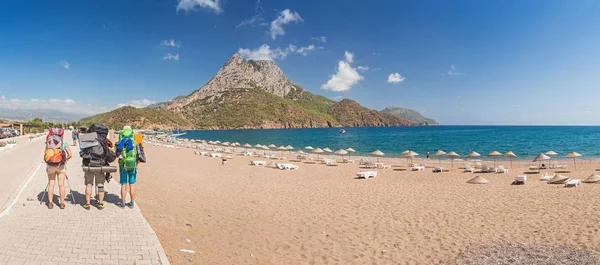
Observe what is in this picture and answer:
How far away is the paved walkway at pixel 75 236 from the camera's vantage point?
15.4ft

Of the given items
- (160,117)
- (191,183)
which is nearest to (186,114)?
(160,117)

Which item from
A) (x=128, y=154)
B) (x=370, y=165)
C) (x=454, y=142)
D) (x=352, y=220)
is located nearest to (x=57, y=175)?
(x=128, y=154)

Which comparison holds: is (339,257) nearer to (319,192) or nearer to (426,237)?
(426,237)

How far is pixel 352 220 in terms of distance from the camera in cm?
903

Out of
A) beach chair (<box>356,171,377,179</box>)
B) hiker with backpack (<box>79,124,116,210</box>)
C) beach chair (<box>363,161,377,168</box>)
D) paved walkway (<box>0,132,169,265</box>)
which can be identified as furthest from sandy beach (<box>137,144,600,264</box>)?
beach chair (<box>363,161,377,168</box>)

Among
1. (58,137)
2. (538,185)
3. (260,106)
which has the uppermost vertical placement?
(260,106)

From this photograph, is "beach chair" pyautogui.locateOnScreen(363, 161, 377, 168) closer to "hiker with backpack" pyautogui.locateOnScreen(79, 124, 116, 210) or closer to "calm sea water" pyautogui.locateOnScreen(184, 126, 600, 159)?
"calm sea water" pyautogui.locateOnScreen(184, 126, 600, 159)

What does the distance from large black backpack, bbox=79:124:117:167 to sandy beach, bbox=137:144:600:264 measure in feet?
5.51

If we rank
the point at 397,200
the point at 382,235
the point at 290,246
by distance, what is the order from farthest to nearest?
1. the point at 397,200
2. the point at 382,235
3. the point at 290,246

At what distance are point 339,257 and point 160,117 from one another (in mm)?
160447

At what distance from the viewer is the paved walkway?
4.70 meters

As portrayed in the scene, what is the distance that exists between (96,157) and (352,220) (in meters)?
6.62

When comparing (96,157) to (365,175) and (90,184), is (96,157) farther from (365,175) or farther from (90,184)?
(365,175)

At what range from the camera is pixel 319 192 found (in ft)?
44.0
